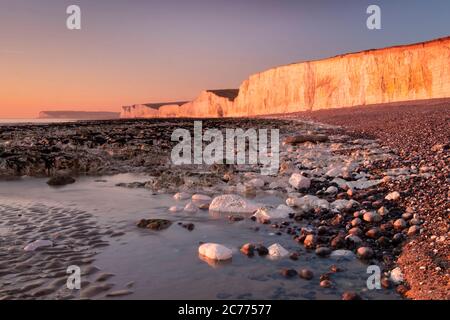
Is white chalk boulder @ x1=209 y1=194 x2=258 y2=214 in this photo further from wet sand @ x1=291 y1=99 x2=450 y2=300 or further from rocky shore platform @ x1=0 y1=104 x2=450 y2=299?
wet sand @ x1=291 y1=99 x2=450 y2=300

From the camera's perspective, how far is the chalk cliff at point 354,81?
49500mm

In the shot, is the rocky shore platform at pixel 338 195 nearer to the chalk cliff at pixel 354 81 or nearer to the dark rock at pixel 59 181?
the dark rock at pixel 59 181

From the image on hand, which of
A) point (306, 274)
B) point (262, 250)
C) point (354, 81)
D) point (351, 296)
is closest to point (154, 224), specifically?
point (262, 250)

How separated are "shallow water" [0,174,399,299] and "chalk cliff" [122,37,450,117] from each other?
50441 mm

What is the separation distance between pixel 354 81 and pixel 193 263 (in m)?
61.7

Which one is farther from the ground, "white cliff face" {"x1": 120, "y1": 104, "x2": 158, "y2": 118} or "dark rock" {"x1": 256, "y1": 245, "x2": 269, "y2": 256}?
"white cliff face" {"x1": 120, "y1": 104, "x2": 158, "y2": 118}

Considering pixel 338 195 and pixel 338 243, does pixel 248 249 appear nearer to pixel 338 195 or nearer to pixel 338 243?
pixel 338 243

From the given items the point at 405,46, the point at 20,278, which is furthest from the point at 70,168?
the point at 405,46

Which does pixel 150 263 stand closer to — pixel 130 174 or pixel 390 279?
pixel 390 279

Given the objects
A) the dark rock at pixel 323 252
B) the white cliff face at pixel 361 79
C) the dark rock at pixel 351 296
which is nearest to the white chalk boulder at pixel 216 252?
the dark rock at pixel 323 252

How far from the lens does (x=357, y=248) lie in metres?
4.43

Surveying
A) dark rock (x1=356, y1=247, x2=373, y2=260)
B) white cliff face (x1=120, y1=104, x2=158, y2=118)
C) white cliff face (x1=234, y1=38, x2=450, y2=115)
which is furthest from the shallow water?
white cliff face (x1=120, y1=104, x2=158, y2=118)

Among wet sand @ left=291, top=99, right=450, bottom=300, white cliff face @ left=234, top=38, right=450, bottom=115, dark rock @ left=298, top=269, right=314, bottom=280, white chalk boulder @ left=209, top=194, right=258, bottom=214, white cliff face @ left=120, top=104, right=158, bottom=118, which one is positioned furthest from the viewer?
white cliff face @ left=120, top=104, right=158, bottom=118

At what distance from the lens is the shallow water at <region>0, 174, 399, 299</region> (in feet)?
11.4
